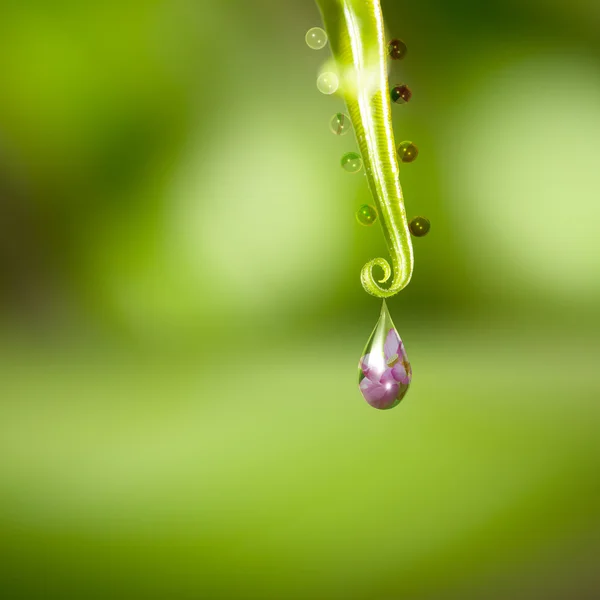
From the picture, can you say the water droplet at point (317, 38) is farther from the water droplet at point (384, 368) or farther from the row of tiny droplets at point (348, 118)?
the water droplet at point (384, 368)

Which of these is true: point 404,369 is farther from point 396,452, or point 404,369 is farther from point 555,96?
point 555,96

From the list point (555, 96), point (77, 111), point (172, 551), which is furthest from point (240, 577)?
point (555, 96)

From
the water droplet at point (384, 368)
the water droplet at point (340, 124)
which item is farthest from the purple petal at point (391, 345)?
the water droplet at point (340, 124)

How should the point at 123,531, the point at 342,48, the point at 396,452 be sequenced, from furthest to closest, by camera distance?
the point at 396,452
the point at 123,531
the point at 342,48

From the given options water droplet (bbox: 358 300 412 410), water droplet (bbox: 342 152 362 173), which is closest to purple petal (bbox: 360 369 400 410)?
water droplet (bbox: 358 300 412 410)

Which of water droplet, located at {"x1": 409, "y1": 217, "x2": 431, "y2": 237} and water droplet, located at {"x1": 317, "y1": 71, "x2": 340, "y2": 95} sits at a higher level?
water droplet, located at {"x1": 317, "y1": 71, "x2": 340, "y2": 95}

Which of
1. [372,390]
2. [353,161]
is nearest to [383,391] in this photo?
[372,390]

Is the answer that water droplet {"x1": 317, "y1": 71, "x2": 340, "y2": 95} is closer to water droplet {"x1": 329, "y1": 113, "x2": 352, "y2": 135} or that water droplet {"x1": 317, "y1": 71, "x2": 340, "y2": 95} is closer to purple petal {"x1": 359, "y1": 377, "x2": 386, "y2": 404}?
water droplet {"x1": 329, "y1": 113, "x2": 352, "y2": 135}

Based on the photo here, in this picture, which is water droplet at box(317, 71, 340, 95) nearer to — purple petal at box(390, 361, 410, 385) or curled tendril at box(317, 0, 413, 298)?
curled tendril at box(317, 0, 413, 298)

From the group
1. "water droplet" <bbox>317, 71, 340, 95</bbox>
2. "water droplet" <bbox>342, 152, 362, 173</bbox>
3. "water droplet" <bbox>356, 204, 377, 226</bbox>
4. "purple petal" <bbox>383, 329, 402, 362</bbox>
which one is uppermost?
"water droplet" <bbox>317, 71, 340, 95</bbox>
